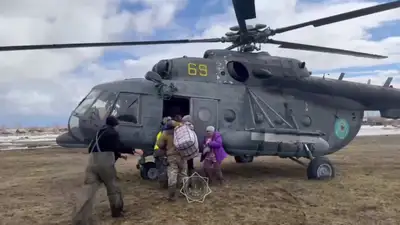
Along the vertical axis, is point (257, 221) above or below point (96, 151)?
below

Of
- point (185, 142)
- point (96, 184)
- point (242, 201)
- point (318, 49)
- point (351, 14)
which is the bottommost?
point (242, 201)

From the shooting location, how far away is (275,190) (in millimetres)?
8211

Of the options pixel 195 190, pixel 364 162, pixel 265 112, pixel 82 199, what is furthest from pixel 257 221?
pixel 364 162

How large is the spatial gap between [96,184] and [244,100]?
16.8ft

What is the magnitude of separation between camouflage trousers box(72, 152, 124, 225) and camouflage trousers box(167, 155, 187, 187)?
4.42 feet

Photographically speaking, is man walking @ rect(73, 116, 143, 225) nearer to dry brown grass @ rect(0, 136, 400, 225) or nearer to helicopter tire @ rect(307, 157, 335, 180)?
dry brown grass @ rect(0, 136, 400, 225)

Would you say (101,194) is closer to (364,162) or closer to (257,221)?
(257,221)

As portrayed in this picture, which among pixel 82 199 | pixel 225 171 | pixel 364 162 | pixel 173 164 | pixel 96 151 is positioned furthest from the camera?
pixel 364 162

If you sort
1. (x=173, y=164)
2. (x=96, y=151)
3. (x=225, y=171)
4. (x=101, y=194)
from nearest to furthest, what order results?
1. (x=96, y=151)
2. (x=173, y=164)
3. (x=101, y=194)
4. (x=225, y=171)

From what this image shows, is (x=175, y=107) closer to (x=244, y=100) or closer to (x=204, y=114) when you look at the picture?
(x=204, y=114)

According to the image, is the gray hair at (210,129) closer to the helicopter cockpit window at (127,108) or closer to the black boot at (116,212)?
the helicopter cockpit window at (127,108)

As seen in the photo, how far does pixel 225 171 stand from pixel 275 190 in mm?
3273

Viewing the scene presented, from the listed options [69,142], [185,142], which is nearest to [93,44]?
[69,142]

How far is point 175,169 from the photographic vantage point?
23.9 ft
